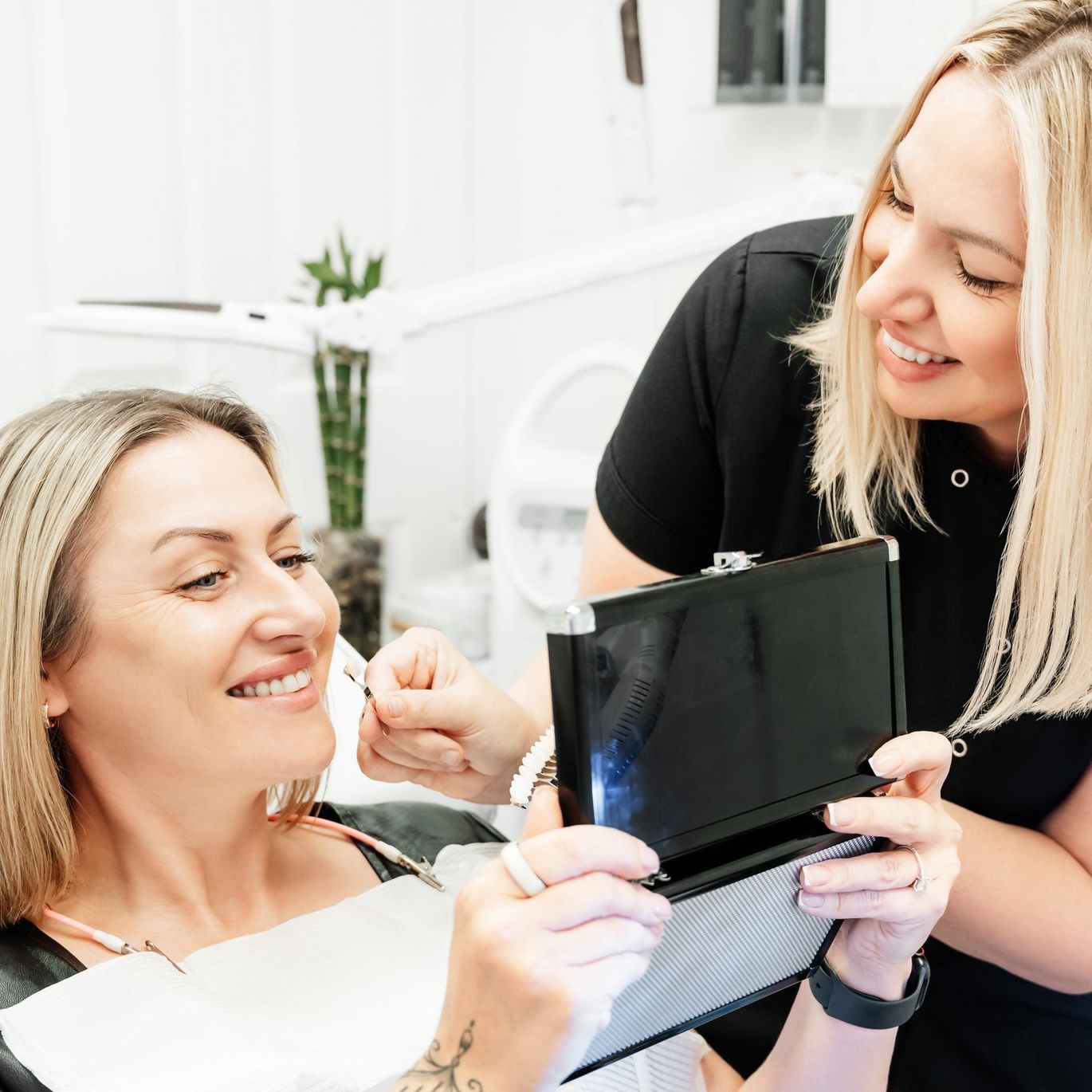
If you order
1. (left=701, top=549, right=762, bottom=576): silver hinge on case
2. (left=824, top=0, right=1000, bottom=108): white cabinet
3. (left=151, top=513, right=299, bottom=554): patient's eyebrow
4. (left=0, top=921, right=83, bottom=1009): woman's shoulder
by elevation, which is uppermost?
(left=824, top=0, right=1000, bottom=108): white cabinet

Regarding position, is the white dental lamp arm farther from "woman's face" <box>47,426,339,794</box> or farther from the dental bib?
the dental bib

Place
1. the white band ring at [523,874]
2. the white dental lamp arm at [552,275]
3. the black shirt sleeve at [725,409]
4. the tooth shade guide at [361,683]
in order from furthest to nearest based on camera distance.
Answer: the white dental lamp arm at [552,275]
the black shirt sleeve at [725,409]
the tooth shade guide at [361,683]
the white band ring at [523,874]

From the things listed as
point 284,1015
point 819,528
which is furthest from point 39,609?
point 819,528

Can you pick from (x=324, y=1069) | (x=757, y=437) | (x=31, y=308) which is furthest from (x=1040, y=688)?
(x=31, y=308)

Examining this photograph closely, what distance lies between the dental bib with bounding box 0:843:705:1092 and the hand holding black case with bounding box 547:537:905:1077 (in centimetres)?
31

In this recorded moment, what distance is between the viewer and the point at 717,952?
1.00m

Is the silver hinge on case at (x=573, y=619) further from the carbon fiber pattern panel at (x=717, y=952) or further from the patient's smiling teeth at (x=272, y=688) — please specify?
the patient's smiling teeth at (x=272, y=688)

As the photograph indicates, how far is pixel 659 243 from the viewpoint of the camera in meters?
2.00

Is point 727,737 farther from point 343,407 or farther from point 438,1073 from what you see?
point 343,407

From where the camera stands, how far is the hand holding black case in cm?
87

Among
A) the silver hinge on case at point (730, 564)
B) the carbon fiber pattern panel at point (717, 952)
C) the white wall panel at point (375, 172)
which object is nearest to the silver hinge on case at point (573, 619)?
the silver hinge on case at point (730, 564)

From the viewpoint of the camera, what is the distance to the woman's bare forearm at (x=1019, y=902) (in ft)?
3.90

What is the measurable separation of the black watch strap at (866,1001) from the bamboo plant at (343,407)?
1.81 meters

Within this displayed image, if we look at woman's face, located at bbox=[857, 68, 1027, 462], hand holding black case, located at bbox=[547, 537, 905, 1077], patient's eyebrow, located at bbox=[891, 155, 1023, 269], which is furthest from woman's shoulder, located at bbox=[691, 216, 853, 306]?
hand holding black case, located at bbox=[547, 537, 905, 1077]
